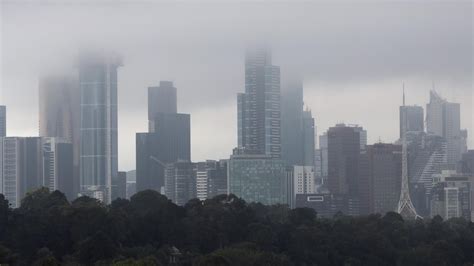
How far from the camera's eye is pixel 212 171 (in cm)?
10381

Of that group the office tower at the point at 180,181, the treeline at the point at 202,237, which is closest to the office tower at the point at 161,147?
the office tower at the point at 180,181

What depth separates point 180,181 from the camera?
10369 cm

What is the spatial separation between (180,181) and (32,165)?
11038 millimetres

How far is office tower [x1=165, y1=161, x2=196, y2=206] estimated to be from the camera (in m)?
100

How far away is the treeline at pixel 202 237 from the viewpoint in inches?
1439

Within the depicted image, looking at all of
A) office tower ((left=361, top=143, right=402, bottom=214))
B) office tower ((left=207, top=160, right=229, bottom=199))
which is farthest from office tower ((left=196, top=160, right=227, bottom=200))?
office tower ((left=361, top=143, right=402, bottom=214))

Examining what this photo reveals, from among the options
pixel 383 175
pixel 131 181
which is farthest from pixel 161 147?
pixel 383 175

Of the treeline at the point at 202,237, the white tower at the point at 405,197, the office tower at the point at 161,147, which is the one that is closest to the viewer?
the treeline at the point at 202,237

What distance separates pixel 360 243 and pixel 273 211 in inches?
501

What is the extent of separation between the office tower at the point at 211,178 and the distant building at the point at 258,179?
1.78 ft

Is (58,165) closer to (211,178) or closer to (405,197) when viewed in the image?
(211,178)

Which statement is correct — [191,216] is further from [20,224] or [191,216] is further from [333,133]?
[333,133]

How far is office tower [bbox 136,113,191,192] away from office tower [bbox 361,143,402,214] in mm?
14268

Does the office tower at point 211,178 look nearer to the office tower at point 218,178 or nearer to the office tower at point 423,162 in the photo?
the office tower at point 218,178
